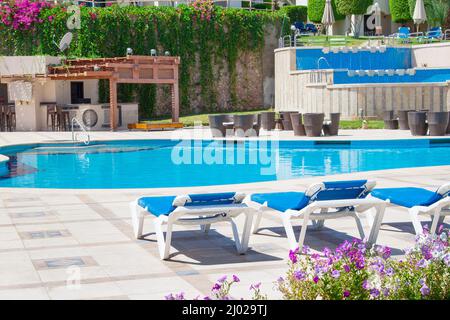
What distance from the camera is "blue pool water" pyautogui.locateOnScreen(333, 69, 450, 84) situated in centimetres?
2486

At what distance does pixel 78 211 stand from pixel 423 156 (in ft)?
32.8

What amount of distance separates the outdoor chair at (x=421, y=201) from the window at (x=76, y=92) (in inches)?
803

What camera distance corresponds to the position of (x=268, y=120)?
22141 mm

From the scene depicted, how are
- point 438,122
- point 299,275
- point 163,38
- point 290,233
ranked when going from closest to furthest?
point 299,275, point 290,233, point 438,122, point 163,38

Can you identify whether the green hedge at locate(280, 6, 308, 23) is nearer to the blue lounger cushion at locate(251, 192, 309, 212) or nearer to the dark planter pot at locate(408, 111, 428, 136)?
the dark planter pot at locate(408, 111, 428, 136)

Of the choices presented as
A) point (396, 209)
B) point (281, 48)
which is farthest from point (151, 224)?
point (281, 48)

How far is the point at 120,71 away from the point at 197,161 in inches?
323

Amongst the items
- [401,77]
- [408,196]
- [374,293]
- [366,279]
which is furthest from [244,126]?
[374,293]

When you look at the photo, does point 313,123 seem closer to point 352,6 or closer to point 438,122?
point 438,122

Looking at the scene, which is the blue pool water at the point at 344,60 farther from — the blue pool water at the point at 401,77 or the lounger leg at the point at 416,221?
the lounger leg at the point at 416,221

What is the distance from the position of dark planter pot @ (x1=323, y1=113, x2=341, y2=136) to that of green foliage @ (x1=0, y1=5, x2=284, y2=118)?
11.1 metres

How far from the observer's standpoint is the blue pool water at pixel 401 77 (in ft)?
81.6

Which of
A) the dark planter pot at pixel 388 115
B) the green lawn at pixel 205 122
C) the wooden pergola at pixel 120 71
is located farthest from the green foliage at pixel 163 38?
the dark planter pot at pixel 388 115
